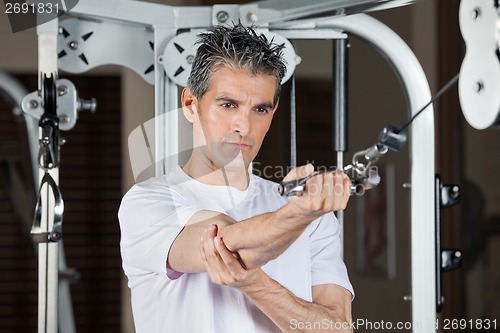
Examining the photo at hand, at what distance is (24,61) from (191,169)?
5.82 feet

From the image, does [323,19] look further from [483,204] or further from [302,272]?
[483,204]

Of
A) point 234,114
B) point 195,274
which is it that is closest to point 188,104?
point 234,114

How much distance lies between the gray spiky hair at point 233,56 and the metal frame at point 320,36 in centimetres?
9

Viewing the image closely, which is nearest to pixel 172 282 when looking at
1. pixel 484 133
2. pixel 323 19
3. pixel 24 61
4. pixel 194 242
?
pixel 194 242

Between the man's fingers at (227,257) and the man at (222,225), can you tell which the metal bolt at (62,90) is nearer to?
the man at (222,225)

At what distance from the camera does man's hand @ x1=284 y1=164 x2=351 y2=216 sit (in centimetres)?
66

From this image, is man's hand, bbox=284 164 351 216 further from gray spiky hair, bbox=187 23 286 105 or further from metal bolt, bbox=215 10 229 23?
metal bolt, bbox=215 10 229 23

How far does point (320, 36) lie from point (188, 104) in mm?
215

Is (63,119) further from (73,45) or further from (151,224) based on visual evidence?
(151,224)

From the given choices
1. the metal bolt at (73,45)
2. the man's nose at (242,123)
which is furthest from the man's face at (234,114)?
the metal bolt at (73,45)

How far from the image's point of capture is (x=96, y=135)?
9.15 ft

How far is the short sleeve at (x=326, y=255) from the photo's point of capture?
936 mm

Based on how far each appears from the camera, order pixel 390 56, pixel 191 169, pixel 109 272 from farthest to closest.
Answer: pixel 109 272
pixel 390 56
pixel 191 169

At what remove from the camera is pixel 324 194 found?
25.9 inches
